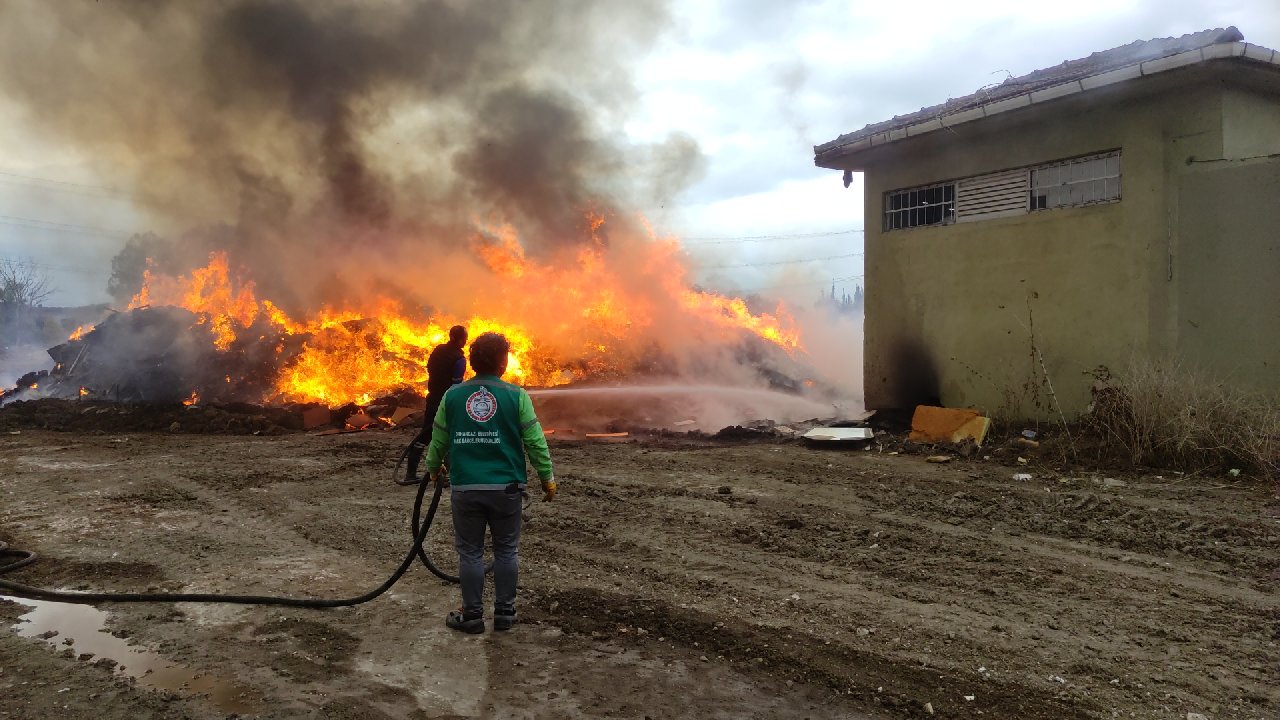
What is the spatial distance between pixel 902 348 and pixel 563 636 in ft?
31.5

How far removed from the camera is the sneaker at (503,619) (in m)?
4.27

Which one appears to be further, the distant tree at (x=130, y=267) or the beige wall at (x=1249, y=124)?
the distant tree at (x=130, y=267)

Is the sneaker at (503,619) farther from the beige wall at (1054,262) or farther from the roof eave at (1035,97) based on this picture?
the roof eave at (1035,97)

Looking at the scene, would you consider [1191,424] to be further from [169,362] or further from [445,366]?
[169,362]

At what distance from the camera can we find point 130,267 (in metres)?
33.5

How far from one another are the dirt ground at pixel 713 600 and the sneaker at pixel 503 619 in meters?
0.07

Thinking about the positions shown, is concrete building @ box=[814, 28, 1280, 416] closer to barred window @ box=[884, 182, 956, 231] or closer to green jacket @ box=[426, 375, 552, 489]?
barred window @ box=[884, 182, 956, 231]

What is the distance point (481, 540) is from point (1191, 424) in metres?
7.66

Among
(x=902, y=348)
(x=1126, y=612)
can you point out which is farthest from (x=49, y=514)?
(x=902, y=348)

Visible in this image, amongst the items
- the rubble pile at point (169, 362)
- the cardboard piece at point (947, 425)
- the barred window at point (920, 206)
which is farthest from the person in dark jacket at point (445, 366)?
the rubble pile at point (169, 362)

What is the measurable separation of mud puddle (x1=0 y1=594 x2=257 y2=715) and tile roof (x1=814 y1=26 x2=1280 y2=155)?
10508 mm

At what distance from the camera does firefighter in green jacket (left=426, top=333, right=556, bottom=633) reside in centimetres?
423

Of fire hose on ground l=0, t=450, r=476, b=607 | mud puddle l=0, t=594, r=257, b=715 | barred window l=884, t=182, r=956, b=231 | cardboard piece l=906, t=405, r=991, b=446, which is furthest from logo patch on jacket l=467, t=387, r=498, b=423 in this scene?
barred window l=884, t=182, r=956, b=231

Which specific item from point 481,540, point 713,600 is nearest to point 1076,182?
point 713,600
